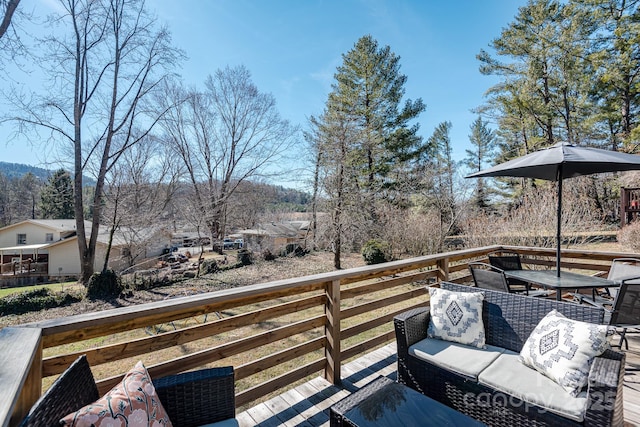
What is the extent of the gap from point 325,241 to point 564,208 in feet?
23.3

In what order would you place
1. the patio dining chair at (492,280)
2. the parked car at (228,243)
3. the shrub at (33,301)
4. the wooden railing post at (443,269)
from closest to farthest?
the patio dining chair at (492,280), the wooden railing post at (443,269), the shrub at (33,301), the parked car at (228,243)

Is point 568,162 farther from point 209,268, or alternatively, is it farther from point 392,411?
point 209,268

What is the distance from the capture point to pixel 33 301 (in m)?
7.64

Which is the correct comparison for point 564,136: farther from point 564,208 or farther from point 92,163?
point 92,163

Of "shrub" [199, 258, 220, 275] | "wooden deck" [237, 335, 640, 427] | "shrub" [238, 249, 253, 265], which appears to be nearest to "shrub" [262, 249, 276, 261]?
"shrub" [238, 249, 253, 265]

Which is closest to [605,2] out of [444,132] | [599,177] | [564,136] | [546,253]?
[564,136]

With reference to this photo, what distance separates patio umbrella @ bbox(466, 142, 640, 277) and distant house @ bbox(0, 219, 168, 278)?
12930mm

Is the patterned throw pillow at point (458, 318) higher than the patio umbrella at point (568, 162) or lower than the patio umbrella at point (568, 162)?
lower

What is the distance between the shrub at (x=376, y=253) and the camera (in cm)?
912

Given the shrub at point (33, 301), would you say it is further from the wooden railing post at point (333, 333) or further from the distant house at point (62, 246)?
the wooden railing post at point (333, 333)

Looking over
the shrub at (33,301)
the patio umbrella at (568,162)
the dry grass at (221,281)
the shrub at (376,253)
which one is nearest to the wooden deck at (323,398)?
the patio umbrella at (568,162)

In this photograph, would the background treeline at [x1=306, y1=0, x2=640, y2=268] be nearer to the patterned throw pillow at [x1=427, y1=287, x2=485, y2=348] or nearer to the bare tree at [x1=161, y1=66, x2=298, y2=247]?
the bare tree at [x1=161, y1=66, x2=298, y2=247]

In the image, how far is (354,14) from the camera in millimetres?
8094

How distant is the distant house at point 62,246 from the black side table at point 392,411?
12.8 metres
